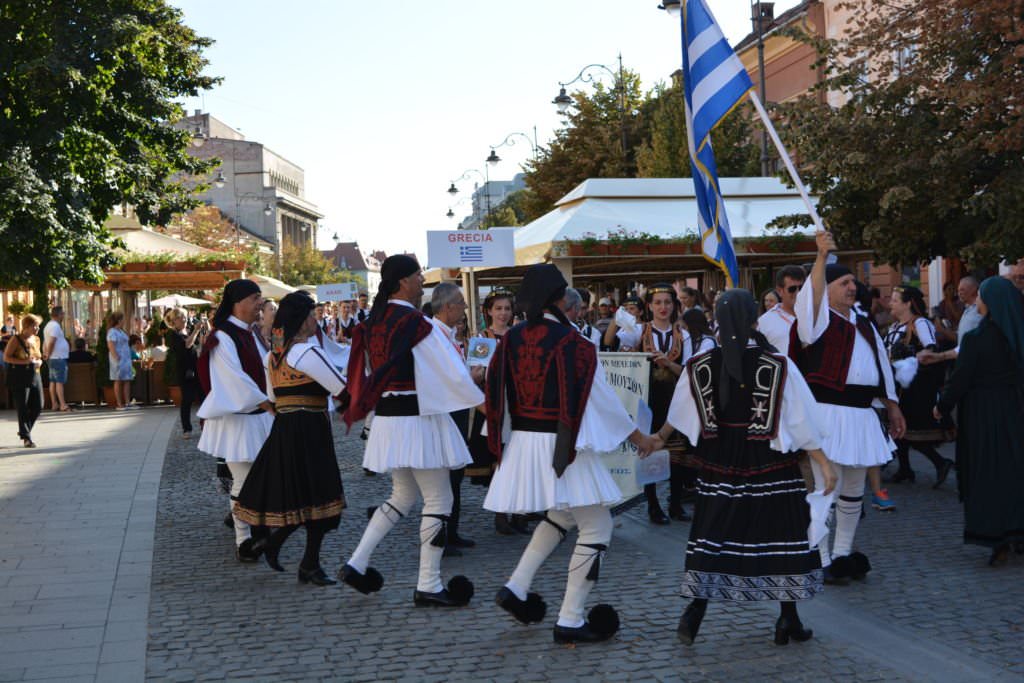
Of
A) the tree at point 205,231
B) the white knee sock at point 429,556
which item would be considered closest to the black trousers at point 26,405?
the white knee sock at point 429,556

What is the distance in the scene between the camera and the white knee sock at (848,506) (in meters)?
7.17

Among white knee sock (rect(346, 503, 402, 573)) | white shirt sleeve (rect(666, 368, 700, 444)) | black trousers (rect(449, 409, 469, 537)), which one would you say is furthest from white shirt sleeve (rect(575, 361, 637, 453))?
black trousers (rect(449, 409, 469, 537))

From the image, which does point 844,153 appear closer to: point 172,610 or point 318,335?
point 318,335

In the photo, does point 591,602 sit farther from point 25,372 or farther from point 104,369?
point 104,369

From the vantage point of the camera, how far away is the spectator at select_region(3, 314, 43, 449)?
16156 millimetres

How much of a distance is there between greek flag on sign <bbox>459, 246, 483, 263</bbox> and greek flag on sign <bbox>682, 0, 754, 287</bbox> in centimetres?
574

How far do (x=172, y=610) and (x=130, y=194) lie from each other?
2135 cm

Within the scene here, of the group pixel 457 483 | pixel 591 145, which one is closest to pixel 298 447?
pixel 457 483

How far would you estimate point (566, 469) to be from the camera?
19.2ft

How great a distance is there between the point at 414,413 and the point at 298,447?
1.01m

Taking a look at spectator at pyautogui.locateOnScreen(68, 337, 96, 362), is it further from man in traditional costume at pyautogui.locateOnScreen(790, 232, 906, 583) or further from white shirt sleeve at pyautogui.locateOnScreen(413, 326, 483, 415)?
man in traditional costume at pyautogui.locateOnScreen(790, 232, 906, 583)

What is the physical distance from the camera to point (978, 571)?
741 cm

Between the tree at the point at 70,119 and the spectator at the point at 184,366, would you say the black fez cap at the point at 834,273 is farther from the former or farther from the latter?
the tree at the point at 70,119

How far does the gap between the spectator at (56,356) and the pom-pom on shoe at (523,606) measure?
1653 centimetres
